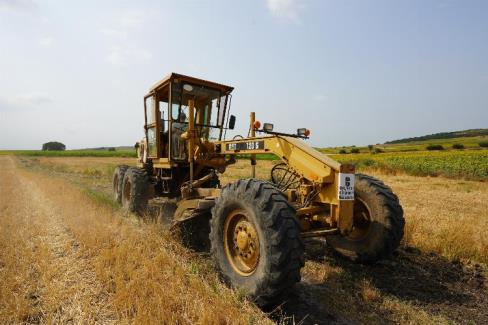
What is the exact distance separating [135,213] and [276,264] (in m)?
5.17

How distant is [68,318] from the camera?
124 inches

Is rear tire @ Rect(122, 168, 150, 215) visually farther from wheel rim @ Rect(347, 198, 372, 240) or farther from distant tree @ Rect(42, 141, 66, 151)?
distant tree @ Rect(42, 141, 66, 151)

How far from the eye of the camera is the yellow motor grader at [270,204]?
3395mm

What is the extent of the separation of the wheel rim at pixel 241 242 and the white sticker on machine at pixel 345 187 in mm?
1039

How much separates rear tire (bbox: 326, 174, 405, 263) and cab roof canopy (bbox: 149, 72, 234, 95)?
12.0ft

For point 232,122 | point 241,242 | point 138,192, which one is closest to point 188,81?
point 232,122

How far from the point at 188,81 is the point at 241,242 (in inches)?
160

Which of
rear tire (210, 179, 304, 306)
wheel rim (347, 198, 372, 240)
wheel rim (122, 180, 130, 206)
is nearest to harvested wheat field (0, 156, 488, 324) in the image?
rear tire (210, 179, 304, 306)

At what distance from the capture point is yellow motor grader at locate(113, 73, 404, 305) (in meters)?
3.39

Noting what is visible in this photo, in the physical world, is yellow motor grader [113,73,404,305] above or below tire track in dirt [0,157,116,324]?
above

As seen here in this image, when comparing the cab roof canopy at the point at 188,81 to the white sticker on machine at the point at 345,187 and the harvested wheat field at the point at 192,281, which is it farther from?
the white sticker on machine at the point at 345,187

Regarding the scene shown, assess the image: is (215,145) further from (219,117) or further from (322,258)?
(322,258)

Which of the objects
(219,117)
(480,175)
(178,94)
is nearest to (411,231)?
(219,117)

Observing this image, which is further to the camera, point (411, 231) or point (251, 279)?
point (411, 231)
